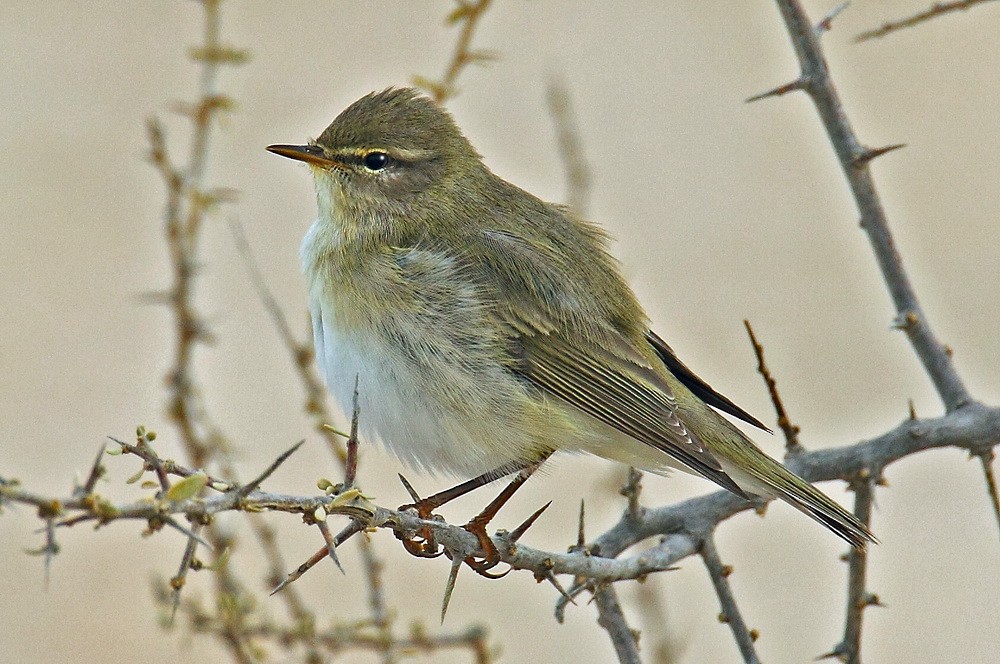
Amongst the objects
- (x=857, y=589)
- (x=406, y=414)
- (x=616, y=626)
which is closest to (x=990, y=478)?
(x=857, y=589)

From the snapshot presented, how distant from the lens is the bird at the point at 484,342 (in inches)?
163

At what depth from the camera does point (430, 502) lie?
3934mm

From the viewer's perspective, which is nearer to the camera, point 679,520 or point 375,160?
point 679,520

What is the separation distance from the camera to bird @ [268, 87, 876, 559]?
4.14m

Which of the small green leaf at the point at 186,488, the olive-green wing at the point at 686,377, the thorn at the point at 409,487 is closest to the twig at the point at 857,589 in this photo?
Result: the olive-green wing at the point at 686,377

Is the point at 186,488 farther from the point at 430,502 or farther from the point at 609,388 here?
the point at 609,388

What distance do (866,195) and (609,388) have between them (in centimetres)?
103

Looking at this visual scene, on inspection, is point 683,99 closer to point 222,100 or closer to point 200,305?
point 200,305

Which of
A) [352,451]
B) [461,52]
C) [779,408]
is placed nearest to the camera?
[352,451]

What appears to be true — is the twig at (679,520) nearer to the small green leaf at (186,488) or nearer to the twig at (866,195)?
the twig at (866,195)

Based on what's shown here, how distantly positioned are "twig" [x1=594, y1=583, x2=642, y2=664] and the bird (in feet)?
1.46

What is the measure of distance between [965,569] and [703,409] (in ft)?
13.2

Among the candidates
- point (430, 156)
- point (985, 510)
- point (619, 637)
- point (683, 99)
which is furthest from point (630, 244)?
point (619, 637)

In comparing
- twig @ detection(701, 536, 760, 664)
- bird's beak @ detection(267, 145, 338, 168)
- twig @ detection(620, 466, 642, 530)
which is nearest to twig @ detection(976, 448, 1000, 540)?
twig @ detection(701, 536, 760, 664)
